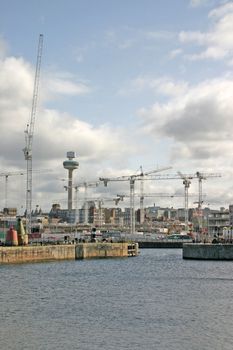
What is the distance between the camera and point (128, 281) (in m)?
84.9

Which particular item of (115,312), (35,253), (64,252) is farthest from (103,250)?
(115,312)

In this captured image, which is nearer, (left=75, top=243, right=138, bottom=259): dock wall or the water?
the water

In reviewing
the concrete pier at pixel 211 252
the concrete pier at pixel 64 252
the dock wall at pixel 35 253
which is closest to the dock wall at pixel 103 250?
the concrete pier at pixel 64 252

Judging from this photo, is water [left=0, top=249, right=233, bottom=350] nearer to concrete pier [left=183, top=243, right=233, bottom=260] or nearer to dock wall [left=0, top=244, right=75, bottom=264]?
dock wall [left=0, top=244, right=75, bottom=264]

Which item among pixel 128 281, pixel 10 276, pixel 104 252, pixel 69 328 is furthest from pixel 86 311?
pixel 104 252

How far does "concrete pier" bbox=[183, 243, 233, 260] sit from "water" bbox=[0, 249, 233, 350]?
3686 cm

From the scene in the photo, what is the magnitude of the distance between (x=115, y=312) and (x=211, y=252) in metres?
78.3

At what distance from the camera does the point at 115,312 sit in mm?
55188

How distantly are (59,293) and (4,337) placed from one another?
2635 cm

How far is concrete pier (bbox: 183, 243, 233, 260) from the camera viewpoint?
5084 inches

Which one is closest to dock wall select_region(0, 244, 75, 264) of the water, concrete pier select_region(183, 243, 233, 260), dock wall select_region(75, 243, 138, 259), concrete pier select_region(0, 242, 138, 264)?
concrete pier select_region(0, 242, 138, 264)

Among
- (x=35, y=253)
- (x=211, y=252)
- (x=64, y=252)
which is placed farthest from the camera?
(x=64, y=252)

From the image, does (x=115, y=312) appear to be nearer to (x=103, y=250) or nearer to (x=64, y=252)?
(x=64, y=252)

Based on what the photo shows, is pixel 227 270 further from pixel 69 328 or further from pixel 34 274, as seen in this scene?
pixel 69 328
